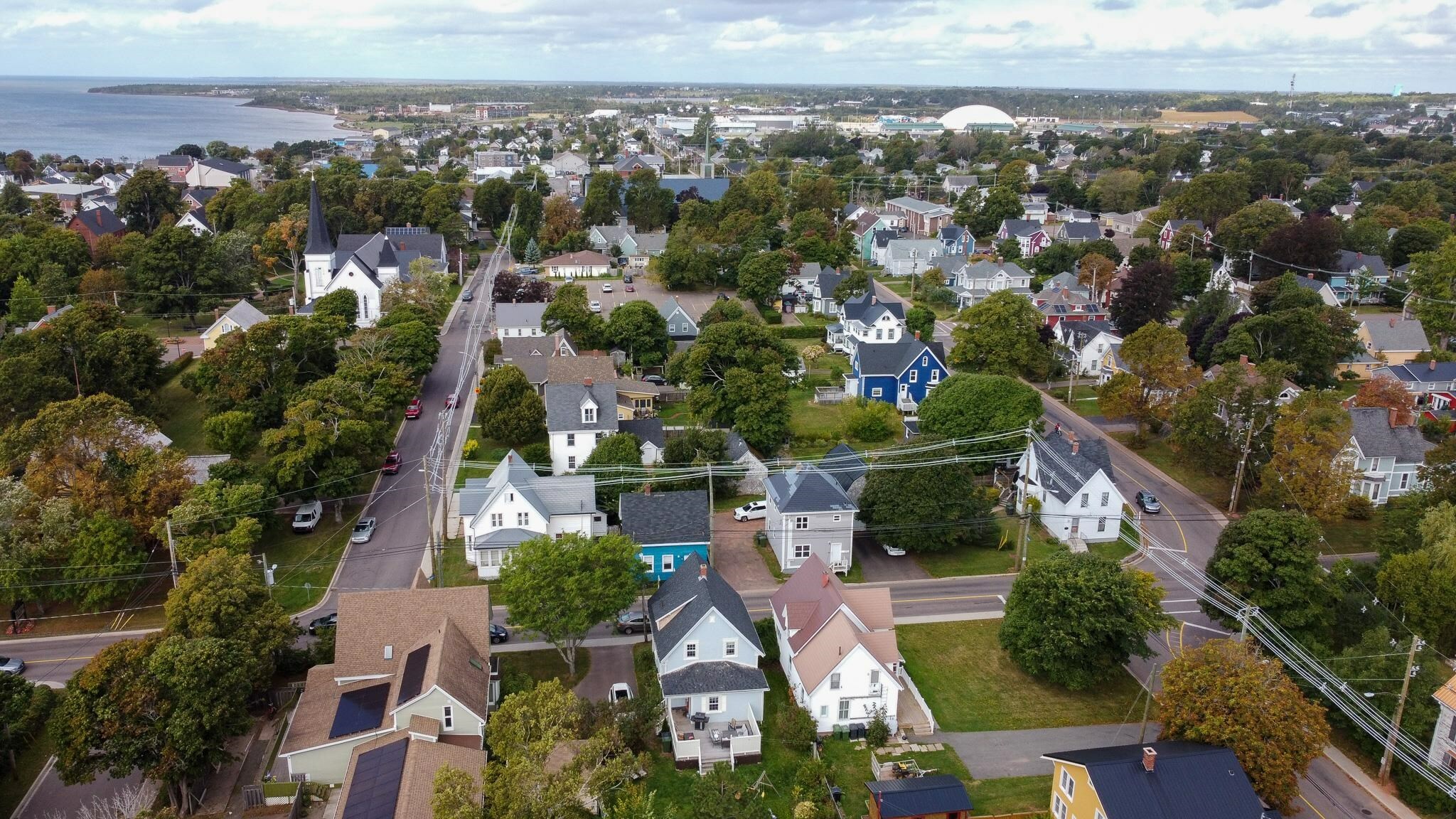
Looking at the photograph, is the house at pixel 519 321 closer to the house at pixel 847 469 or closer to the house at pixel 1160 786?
the house at pixel 847 469

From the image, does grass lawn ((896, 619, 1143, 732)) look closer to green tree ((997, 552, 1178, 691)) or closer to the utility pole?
green tree ((997, 552, 1178, 691))

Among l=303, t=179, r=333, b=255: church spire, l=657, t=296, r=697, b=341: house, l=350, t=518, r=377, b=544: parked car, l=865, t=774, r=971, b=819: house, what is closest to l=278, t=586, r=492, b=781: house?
l=865, t=774, r=971, b=819: house

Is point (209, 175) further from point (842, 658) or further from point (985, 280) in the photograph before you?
point (842, 658)

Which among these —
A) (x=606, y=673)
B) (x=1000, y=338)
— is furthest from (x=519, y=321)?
(x=606, y=673)

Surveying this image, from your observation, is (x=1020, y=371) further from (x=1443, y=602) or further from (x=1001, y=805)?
(x=1001, y=805)

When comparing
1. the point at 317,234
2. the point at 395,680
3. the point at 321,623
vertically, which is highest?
the point at 317,234

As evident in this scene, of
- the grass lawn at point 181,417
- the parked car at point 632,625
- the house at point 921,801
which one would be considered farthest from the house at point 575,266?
the house at point 921,801
